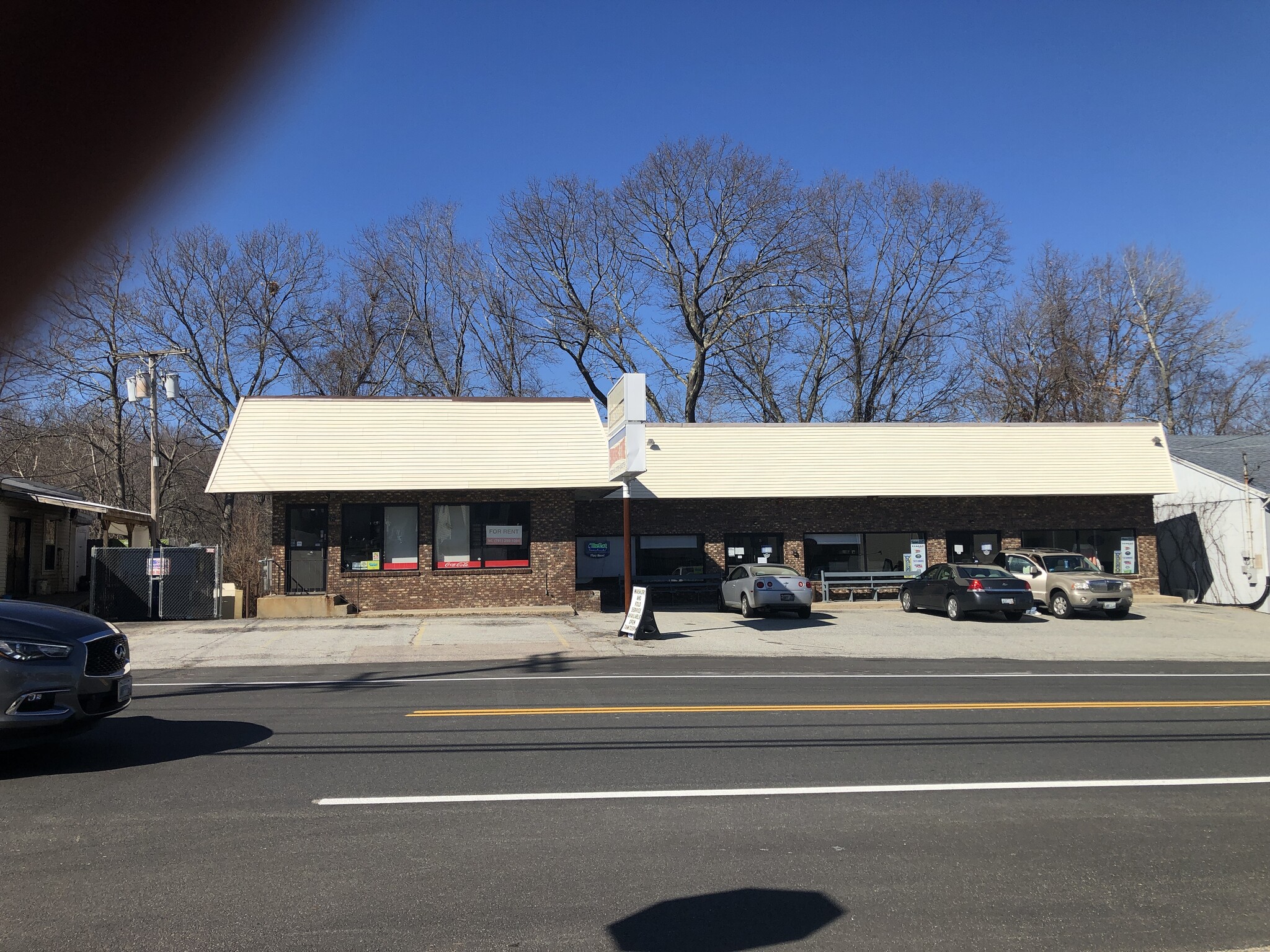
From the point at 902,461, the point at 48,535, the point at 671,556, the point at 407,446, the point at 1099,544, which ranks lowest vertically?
the point at 671,556

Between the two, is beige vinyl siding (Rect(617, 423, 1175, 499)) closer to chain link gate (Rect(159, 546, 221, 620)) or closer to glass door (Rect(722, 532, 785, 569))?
glass door (Rect(722, 532, 785, 569))

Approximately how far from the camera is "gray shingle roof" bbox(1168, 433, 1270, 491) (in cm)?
2952

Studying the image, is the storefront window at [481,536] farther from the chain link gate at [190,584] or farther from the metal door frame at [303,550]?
the chain link gate at [190,584]

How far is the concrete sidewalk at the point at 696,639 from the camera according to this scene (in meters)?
16.3

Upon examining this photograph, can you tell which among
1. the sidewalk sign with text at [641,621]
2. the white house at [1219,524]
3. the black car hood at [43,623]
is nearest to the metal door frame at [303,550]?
the sidewalk sign with text at [641,621]

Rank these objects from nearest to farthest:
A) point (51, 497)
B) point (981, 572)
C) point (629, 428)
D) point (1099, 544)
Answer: point (629, 428)
point (981, 572)
point (51, 497)
point (1099, 544)

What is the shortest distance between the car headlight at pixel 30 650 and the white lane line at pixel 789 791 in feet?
8.03

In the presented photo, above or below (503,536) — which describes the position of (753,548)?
below

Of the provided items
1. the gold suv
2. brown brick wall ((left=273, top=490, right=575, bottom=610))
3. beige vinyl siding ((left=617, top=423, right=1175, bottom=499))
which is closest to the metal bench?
beige vinyl siding ((left=617, top=423, right=1175, bottom=499))

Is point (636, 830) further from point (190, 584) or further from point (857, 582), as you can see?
point (857, 582)

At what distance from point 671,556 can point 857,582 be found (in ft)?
18.8

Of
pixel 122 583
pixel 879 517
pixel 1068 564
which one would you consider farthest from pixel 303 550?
pixel 1068 564

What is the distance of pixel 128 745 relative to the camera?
8414 mm

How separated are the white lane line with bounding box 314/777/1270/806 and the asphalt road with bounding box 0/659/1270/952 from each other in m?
0.06
